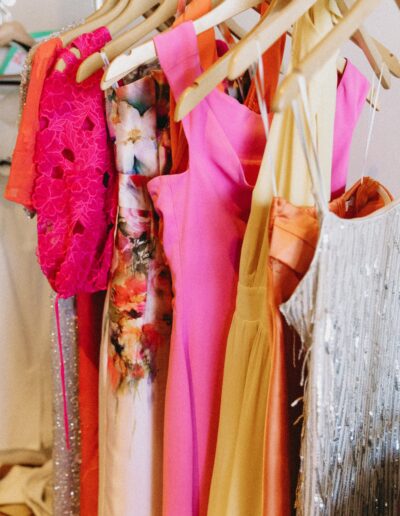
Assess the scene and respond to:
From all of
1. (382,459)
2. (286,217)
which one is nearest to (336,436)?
(382,459)

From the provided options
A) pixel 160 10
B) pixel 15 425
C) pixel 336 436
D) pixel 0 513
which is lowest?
pixel 0 513

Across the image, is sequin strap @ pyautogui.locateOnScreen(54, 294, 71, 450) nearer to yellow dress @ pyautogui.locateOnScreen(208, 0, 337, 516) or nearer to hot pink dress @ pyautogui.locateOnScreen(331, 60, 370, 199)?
yellow dress @ pyautogui.locateOnScreen(208, 0, 337, 516)

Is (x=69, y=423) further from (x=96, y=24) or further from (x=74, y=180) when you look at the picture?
(x=96, y=24)

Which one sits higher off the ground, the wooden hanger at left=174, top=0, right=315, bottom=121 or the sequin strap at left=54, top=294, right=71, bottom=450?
the wooden hanger at left=174, top=0, right=315, bottom=121

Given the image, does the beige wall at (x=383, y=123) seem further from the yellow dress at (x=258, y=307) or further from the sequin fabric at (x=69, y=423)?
the sequin fabric at (x=69, y=423)

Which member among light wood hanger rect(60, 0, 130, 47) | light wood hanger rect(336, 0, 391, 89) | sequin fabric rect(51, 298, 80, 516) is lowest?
sequin fabric rect(51, 298, 80, 516)

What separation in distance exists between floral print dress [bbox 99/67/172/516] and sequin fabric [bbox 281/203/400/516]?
22 centimetres

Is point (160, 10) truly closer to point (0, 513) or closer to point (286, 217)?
point (286, 217)

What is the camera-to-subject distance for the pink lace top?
621mm

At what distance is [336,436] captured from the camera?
0.52 metres

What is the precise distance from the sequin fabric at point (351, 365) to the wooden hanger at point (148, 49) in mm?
250

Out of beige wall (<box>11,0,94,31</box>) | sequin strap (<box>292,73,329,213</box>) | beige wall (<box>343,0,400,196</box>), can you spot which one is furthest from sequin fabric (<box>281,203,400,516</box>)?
beige wall (<box>11,0,94,31</box>)

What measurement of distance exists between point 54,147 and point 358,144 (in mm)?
510

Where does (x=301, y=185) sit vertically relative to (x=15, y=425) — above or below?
above
